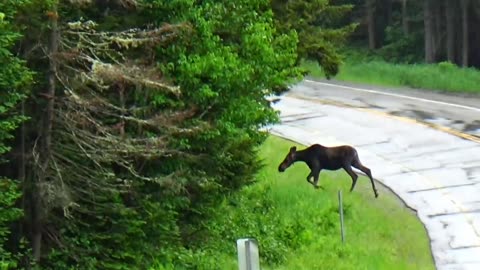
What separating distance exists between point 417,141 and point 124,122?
15.8 metres

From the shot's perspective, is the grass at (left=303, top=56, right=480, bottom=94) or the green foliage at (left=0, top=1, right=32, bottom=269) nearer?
the green foliage at (left=0, top=1, right=32, bottom=269)

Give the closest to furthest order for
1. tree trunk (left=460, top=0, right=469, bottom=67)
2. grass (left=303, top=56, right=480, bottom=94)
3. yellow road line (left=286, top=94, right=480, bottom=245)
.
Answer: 1. yellow road line (left=286, top=94, right=480, bottom=245)
2. grass (left=303, top=56, right=480, bottom=94)
3. tree trunk (left=460, top=0, right=469, bottom=67)

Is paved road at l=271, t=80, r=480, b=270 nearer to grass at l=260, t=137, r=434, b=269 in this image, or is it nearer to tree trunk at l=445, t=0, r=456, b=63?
grass at l=260, t=137, r=434, b=269

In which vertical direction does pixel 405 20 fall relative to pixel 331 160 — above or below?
below

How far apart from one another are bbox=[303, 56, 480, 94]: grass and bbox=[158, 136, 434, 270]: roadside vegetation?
18.2m

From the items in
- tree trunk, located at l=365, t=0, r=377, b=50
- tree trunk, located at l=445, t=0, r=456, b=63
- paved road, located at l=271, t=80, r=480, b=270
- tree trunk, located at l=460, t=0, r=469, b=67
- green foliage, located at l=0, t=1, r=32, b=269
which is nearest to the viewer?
green foliage, located at l=0, t=1, r=32, b=269

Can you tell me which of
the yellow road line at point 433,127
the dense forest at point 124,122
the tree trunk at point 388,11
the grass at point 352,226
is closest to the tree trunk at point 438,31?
the tree trunk at point 388,11

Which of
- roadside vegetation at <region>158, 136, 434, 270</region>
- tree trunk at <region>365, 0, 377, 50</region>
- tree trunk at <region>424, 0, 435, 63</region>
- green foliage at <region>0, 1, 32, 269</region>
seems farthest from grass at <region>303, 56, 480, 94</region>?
green foliage at <region>0, 1, 32, 269</region>

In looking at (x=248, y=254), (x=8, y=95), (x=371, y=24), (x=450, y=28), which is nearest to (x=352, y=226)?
(x=8, y=95)

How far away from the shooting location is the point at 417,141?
95.3ft

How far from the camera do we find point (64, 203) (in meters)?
13.5

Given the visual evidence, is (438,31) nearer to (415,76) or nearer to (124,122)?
(415,76)

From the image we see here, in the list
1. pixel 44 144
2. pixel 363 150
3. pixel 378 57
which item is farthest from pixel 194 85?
pixel 378 57

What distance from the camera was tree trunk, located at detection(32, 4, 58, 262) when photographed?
44.3ft
